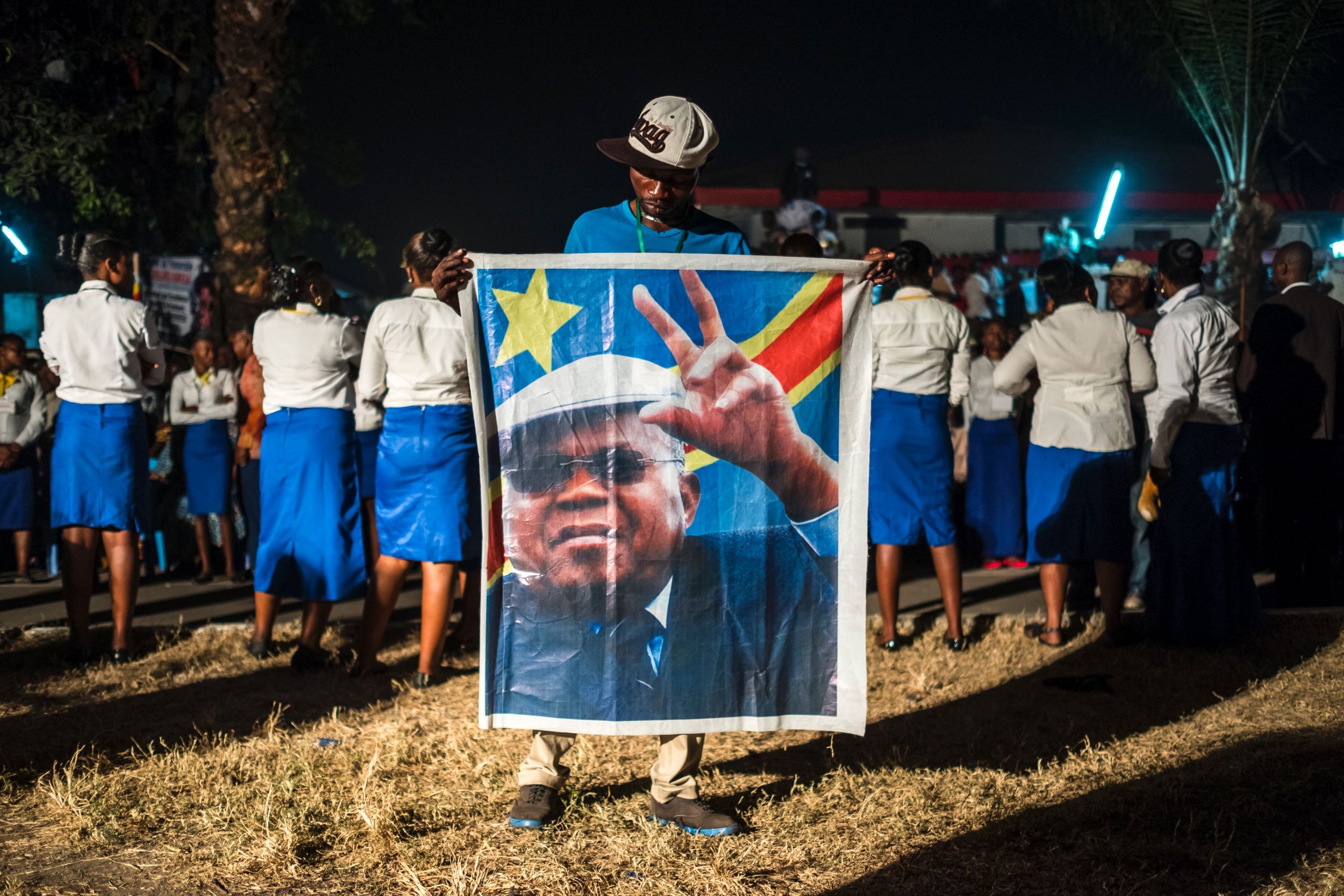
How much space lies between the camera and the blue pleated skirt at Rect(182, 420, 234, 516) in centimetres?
881

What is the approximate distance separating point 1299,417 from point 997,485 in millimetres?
2140

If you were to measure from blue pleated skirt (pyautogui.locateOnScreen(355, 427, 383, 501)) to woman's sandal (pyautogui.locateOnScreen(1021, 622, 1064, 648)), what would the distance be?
3816 millimetres

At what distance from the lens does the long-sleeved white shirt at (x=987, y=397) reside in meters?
8.67

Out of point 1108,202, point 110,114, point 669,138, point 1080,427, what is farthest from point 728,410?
point 110,114

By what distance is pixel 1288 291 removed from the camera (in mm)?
7020

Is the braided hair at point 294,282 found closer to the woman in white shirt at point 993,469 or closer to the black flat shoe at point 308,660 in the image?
the black flat shoe at point 308,660

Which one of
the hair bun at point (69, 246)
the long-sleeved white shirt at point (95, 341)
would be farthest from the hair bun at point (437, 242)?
the hair bun at point (69, 246)

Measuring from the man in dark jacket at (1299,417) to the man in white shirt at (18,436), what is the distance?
26.8 ft

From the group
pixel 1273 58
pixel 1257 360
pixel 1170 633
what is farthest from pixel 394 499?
pixel 1273 58

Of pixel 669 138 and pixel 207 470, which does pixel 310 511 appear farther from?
pixel 207 470

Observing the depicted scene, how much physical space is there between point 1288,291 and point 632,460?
201 inches

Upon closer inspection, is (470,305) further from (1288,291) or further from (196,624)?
(1288,291)

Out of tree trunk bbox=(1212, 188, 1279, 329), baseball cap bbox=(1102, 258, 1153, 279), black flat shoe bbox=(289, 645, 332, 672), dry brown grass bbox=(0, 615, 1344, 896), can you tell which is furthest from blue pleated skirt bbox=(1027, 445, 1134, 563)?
tree trunk bbox=(1212, 188, 1279, 329)

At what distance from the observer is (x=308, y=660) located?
5957 millimetres
